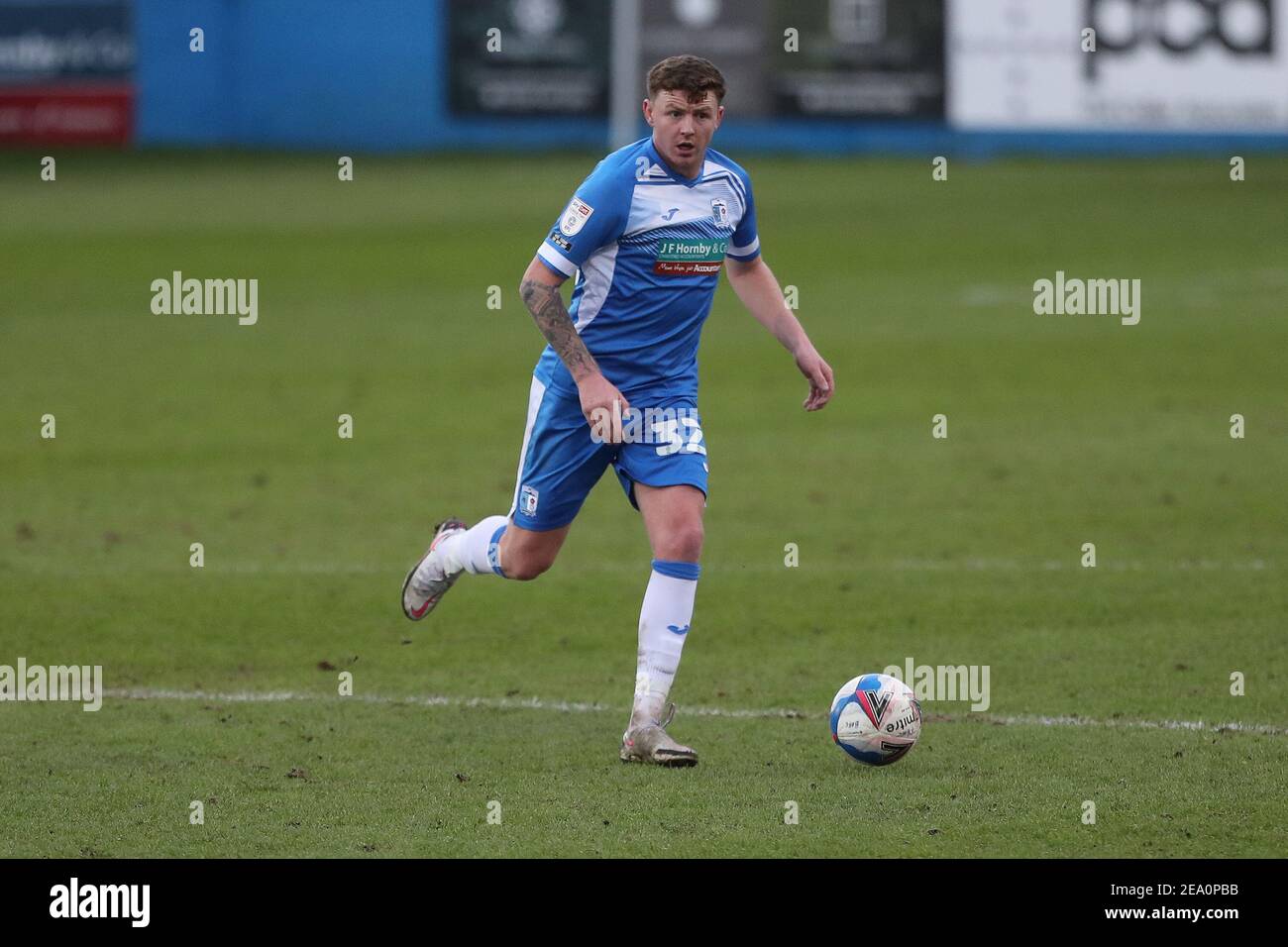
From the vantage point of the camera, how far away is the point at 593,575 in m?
10.4

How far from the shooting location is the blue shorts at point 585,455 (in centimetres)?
715

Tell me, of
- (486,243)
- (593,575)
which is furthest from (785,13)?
(593,575)

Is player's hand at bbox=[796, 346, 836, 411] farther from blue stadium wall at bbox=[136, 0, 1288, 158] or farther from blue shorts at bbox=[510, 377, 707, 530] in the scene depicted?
blue stadium wall at bbox=[136, 0, 1288, 158]

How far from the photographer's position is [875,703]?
684 centimetres

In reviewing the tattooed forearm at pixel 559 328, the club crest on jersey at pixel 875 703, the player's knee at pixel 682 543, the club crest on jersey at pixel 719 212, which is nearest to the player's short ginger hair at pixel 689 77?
the club crest on jersey at pixel 719 212

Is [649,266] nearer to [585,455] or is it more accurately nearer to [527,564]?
[585,455]

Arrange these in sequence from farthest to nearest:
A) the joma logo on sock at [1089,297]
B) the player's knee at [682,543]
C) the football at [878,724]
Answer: the joma logo on sock at [1089,297] < the player's knee at [682,543] < the football at [878,724]

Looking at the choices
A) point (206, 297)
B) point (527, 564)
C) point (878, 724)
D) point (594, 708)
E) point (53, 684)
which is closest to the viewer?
point (878, 724)

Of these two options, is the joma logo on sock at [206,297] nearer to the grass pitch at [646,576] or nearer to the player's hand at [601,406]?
the grass pitch at [646,576]

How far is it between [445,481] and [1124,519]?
4351 mm

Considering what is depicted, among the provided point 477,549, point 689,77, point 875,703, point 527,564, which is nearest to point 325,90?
point 477,549

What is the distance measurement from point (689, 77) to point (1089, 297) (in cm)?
1666
